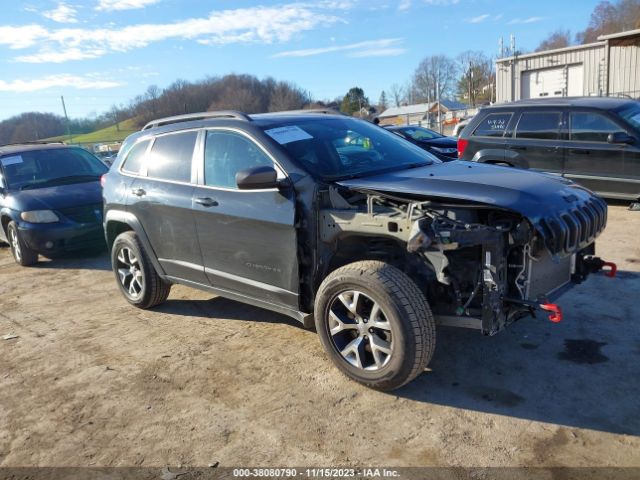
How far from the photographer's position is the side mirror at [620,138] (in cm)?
783

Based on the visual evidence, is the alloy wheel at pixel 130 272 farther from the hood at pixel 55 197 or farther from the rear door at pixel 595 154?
the rear door at pixel 595 154

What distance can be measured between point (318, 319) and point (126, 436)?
4.57ft

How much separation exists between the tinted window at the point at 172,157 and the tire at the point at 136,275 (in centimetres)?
76

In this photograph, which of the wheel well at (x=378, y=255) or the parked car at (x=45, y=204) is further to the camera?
the parked car at (x=45, y=204)

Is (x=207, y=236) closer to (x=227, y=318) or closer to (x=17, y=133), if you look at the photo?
(x=227, y=318)

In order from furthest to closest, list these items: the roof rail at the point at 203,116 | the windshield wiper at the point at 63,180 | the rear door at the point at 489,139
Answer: the rear door at the point at 489,139 < the windshield wiper at the point at 63,180 < the roof rail at the point at 203,116

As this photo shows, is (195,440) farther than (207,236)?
No

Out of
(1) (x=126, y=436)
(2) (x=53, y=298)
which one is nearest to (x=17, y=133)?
(2) (x=53, y=298)

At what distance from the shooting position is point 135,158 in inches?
214

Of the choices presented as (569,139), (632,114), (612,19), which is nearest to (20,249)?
(569,139)

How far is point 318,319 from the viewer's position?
374cm

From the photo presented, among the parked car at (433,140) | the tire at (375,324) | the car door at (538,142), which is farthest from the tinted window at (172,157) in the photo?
the parked car at (433,140)

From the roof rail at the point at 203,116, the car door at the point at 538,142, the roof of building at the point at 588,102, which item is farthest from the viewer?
the car door at the point at 538,142

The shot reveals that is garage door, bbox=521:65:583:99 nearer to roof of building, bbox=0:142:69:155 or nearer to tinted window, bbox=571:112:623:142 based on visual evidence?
tinted window, bbox=571:112:623:142
